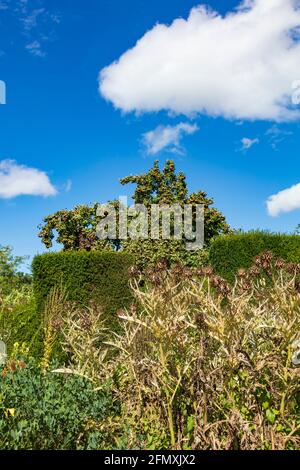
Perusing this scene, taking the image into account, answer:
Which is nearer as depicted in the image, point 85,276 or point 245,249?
point 85,276

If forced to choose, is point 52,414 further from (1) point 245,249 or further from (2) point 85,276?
(1) point 245,249

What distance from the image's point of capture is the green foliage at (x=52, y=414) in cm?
370

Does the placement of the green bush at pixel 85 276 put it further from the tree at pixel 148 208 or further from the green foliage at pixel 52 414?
the tree at pixel 148 208

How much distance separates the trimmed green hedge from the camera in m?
13.2

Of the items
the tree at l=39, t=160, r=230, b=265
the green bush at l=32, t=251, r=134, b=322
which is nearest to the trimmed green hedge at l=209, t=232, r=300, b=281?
the green bush at l=32, t=251, r=134, b=322

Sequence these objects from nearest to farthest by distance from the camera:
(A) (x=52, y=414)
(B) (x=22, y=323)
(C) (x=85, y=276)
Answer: (A) (x=52, y=414)
(B) (x=22, y=323)
(C) (x=85, y=276)

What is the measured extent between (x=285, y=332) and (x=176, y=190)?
1185 inches

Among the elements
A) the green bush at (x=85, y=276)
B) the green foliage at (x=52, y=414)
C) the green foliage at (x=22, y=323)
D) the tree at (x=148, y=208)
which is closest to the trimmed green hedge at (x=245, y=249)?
the green bush at (x=85, y=276)

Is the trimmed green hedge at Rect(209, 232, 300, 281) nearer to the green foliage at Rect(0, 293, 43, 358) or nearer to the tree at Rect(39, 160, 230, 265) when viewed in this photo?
the green foliage at Rect(0, 293, 43, 358)

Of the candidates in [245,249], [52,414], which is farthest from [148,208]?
[52,414]

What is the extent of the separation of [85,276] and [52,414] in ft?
30.3

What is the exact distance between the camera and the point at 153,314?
12.2 feet

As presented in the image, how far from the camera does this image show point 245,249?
13.2 m
